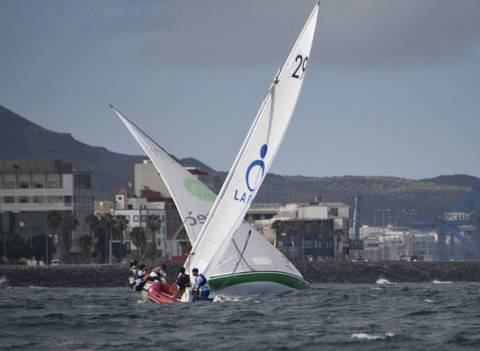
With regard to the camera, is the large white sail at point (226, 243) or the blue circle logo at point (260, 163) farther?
the large white sail at point (226, 243)

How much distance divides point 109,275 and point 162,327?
342 feet

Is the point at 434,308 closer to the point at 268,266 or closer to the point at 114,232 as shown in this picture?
the point at 268,266

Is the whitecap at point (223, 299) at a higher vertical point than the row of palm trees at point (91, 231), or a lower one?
lower

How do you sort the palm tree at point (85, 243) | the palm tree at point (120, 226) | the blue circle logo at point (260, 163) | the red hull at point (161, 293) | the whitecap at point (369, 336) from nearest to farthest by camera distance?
the whitecap at point (369, 336) → the blue circle logo at point (260, 163) → the red hull at point (161, 293) → the palm tree at point (85, 243) → the palm tree at point (120, 226)

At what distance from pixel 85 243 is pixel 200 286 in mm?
129605

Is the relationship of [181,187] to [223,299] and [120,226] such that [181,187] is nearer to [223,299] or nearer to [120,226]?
[223,299]

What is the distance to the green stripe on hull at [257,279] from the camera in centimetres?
6400

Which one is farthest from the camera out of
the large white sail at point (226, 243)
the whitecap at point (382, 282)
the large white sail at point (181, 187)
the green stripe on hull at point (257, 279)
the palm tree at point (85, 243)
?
the palm tree at point (85, 243)

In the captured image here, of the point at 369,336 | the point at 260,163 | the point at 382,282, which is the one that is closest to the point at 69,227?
the point at 382,282

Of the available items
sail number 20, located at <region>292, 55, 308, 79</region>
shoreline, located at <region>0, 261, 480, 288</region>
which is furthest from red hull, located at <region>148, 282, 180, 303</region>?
shoreline, located at <region>0, 261, 480, 288</region>

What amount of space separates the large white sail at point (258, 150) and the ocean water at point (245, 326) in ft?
11.1

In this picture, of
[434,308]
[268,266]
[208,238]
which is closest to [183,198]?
[268,266]

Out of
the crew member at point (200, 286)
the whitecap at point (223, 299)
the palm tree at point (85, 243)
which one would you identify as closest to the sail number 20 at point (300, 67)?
the crew member at point (200, 286)

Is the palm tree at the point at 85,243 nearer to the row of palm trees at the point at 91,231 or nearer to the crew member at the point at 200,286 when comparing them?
the row of palm trees at the point at 91,231
